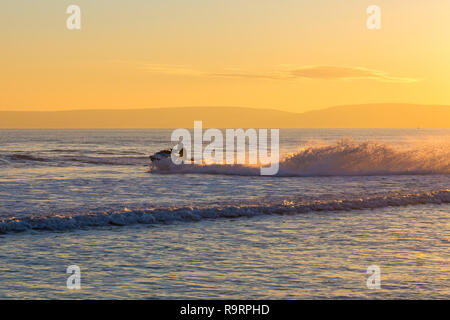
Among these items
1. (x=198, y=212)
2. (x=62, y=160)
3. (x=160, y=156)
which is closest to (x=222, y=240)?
(x=198, y=212)

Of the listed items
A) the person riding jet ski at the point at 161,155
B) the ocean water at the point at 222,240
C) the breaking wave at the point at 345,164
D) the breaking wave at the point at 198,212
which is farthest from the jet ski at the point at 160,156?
the breaking wave at the point at 198,212

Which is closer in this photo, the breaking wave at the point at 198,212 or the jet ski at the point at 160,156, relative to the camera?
the breaking wave at the point at 198,212

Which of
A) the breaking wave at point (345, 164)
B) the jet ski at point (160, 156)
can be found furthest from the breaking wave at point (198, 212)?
the jet ski at point (160, 156)

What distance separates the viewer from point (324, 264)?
10680mm

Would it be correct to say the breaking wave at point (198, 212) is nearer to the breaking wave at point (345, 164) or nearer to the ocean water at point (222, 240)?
the ocean water at point (222, 240)

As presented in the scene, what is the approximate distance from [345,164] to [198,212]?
78.6ft

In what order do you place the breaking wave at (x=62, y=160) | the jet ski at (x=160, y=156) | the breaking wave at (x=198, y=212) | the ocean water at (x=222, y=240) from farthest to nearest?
the breaking wave at (x=62, y=160) → the jet ski at (x=160, y=156) → the breaking wave at (x=198, y=212) → the ocean water at (x=222, y=240)

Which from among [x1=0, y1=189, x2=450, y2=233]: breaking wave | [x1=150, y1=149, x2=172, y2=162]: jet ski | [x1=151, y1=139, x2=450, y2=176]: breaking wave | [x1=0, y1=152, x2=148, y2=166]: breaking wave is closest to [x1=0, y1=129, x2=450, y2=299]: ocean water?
[x1=0, y1=189, x2=450, y2=233]: breaking wave

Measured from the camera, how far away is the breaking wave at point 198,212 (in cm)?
1500

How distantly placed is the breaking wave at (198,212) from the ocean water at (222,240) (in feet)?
0.14

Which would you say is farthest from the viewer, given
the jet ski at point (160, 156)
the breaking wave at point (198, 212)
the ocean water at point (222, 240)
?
the jet ski at point (160, 156)

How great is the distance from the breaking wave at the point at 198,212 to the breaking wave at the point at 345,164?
14.7 meters

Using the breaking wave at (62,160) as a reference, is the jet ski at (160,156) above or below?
above

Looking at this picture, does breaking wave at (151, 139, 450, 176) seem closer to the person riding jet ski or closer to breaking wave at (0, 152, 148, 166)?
the person riding jet ski
